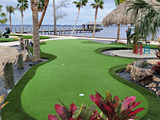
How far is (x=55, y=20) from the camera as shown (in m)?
36.8

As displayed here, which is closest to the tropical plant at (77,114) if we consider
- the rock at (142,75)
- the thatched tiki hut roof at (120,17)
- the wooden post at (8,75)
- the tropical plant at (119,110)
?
the tropical plant at (119,110)

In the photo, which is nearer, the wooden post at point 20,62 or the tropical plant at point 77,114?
the tropical plant at point 77,114

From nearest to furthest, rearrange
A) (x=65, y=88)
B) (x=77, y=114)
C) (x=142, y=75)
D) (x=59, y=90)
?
(x=77, y=114)
(x=59, y=90)
(x=65, y=88)
(x=142, y=75)

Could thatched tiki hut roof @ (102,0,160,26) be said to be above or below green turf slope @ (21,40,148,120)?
above

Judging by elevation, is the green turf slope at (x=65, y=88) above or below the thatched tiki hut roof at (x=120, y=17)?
below

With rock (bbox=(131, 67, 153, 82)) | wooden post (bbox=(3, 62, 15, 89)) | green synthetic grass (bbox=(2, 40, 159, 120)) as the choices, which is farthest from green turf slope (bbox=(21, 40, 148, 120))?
rock (bbox=(131, 67, 153, 82))

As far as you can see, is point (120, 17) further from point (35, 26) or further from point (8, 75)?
point (8, 75)

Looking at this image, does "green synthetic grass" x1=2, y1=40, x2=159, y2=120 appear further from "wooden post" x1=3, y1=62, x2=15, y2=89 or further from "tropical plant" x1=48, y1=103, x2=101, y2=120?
"tropical plant" x1=48, y1=103, x2=101, y2=120

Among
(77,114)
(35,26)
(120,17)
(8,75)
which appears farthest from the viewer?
(120,17)

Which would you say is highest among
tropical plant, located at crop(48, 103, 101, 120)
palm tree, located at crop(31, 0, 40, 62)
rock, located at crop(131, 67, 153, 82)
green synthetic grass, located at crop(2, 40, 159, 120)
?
palm tree, located at crop(31, 0, 40, 62)

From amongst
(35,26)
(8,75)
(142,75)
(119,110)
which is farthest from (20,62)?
(119,110)

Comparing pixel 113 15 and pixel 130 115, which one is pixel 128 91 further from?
pixel 113 15

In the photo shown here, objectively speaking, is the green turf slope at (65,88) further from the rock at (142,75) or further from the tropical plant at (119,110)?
the tropical plant at (119,110)

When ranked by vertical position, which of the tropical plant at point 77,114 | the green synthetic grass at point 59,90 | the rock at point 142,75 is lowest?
the green synthetic grass at point 59,90
